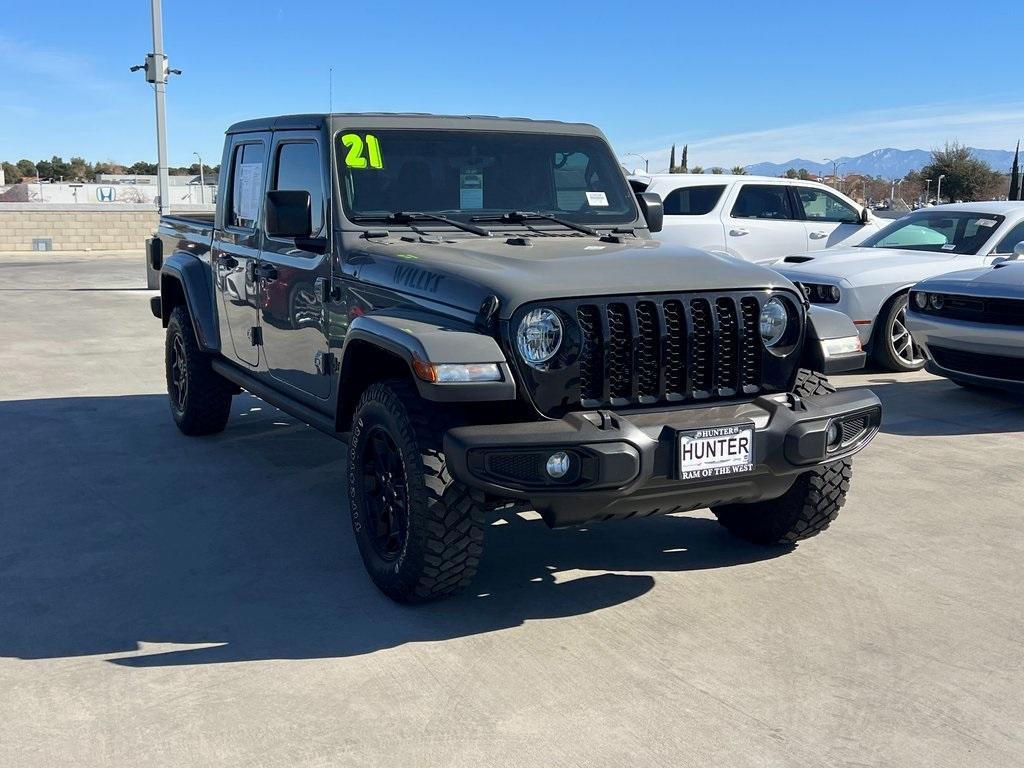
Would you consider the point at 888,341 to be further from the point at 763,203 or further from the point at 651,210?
the point at 651,210

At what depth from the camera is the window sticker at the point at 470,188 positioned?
16.7 ft

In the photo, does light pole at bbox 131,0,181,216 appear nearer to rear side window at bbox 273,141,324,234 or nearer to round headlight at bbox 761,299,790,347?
rear side window at bbox 273,141,324,234

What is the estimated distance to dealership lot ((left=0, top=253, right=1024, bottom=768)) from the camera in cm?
314

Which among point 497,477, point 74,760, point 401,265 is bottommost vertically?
point 74,760

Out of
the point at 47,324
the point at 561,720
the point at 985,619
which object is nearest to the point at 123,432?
the point at 561,720

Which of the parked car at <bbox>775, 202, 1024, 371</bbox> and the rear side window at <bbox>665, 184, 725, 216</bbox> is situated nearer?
the parked car at <bbox>775, 202, 1024, 371</bbox>

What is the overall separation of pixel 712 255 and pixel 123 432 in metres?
4.48

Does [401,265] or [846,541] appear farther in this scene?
[846,541]

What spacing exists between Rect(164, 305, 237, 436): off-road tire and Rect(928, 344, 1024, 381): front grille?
517cm

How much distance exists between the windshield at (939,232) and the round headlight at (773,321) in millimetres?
6103

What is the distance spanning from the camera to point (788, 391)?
4.24 metres

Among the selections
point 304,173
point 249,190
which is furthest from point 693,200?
point 304,173

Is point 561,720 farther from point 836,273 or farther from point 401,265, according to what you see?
point 836,273

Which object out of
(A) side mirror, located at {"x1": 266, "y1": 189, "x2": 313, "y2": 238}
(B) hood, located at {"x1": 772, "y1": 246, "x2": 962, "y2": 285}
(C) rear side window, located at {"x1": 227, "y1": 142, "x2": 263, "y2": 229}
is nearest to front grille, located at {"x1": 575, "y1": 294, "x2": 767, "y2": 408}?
(A) side mirror, located at {"x1": 266, "y1": 189, "x2": 313, "y2": 238}
